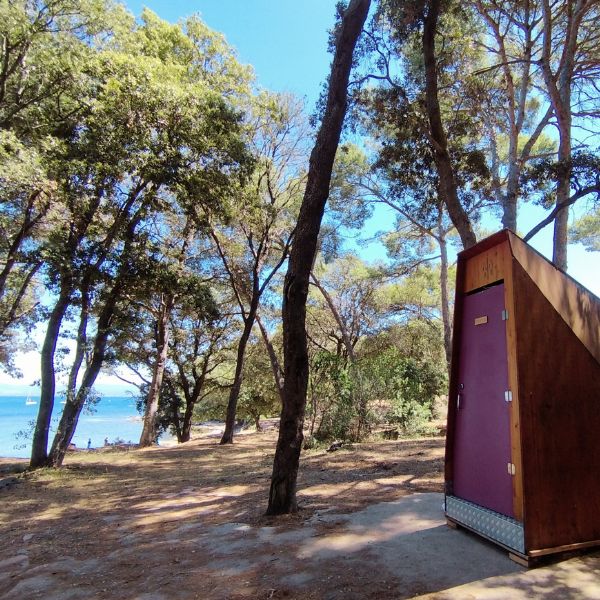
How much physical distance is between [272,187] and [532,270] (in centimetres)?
1220

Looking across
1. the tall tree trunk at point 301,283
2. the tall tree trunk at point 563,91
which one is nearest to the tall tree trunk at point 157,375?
the tall tree trunk at point 301,283

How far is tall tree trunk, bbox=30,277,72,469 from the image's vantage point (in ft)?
29.3

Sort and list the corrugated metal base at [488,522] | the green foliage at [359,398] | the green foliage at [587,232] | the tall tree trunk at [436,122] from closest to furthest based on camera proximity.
Answer: the corrugated metal base at [488,522]
the tall tree trunk at [436,122]
the green foliage at [359,398]
the green foliage at [587,232]

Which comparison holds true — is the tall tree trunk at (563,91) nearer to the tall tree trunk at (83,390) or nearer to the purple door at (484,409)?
the purple door at (484,409)

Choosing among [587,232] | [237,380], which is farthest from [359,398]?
[587,232]

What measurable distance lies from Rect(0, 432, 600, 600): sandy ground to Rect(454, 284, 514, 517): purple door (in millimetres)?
384

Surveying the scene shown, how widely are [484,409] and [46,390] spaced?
8.51 m

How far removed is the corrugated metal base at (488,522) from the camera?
2.95 m

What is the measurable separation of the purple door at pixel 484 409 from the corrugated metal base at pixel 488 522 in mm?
55

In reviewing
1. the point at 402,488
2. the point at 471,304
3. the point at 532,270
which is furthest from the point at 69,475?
the point at 532,270

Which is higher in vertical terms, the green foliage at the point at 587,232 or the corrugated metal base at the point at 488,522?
the green foliage at the point at 587,232

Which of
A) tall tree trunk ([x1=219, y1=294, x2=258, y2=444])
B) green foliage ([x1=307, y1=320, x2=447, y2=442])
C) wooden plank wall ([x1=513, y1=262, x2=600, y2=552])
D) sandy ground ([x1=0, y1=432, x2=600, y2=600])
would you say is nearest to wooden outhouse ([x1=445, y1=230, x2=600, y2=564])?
wooden plank wall ([x1=513, y1=262, x2=600, y2=552])

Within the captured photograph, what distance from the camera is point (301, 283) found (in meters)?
4.77

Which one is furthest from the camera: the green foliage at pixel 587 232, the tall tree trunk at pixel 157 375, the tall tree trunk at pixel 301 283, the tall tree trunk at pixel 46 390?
the tall tree trunk at pixel 157 375
